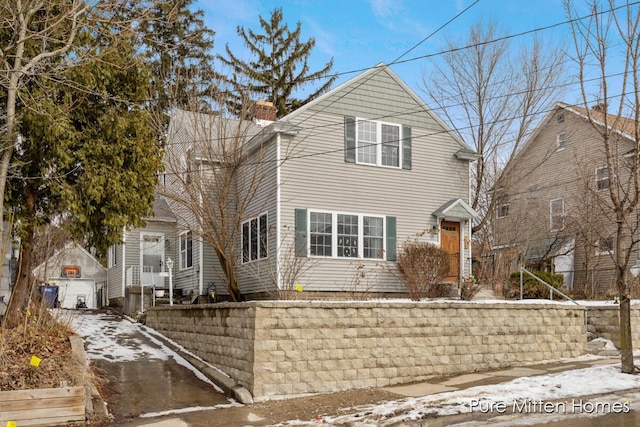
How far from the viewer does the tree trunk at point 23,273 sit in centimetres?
1101

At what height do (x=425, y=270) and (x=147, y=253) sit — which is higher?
(x=147, y=253)

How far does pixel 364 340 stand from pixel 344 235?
23.1 ft

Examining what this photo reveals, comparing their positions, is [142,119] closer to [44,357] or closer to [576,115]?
[44,357]

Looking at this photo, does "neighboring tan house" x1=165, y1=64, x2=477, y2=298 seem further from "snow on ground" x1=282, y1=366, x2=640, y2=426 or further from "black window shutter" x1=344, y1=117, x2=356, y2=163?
"snow on ground" x1=282, y1=366, x2=640, y2=426

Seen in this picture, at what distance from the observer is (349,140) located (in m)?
18.3

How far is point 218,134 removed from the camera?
52.0 feet

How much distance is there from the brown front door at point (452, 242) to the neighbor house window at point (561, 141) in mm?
10490

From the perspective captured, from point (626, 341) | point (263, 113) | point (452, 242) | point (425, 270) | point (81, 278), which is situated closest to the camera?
point (626, 341)

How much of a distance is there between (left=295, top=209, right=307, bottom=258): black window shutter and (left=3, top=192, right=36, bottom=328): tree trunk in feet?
24.1

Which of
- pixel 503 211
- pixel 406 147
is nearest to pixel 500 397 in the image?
pixel 406 147

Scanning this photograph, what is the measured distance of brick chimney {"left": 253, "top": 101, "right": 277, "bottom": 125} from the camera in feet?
67.4

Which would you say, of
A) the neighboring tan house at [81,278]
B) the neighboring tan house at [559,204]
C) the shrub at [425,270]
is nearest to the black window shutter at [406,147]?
the shrub at [425,270]

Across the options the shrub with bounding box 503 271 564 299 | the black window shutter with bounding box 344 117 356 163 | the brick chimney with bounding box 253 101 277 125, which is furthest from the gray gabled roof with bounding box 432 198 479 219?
the brick chimney with bounding box 253 101 277 125

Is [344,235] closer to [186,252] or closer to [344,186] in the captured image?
[344,186]
